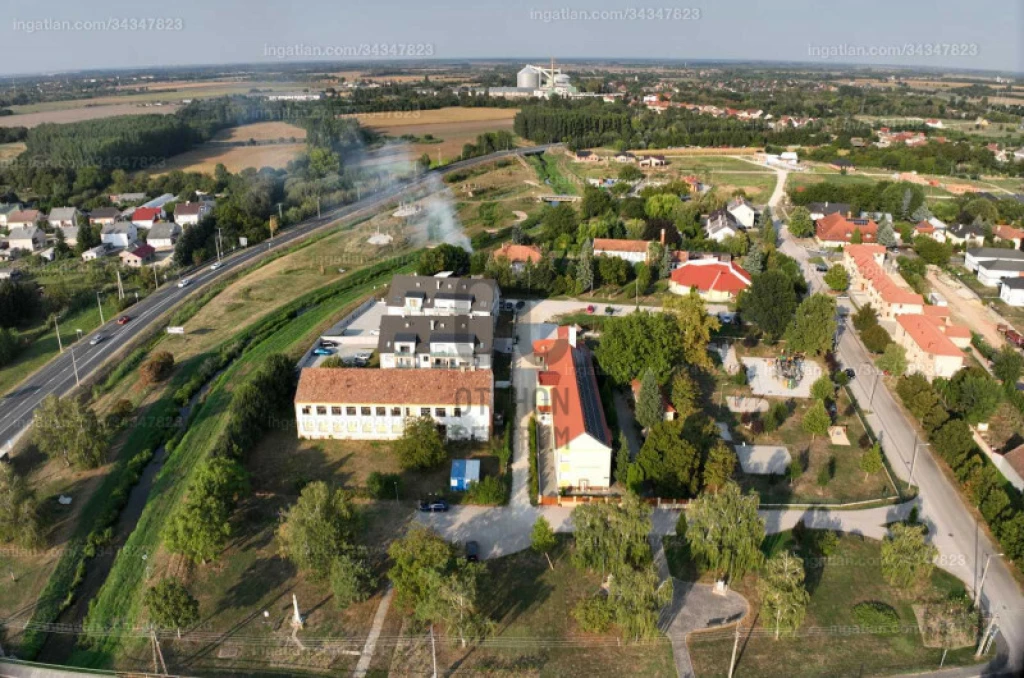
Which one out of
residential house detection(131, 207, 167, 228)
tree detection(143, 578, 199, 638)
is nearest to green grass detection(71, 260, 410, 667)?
tree detection(143, 578, 199, 638)

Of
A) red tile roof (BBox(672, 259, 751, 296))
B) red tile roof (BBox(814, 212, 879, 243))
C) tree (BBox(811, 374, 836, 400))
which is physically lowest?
tree (BBox(811, 374, 836, 400))

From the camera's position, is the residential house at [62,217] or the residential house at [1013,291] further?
the residential house at [62,217]

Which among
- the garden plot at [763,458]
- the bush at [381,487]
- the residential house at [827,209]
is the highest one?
the residential house at [827,209]

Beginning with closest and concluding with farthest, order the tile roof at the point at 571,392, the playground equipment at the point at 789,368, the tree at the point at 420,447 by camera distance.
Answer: the tile roof at the point at 571,392 < the tree at the point at 420,447 < the playground equipment at the point at 789,368

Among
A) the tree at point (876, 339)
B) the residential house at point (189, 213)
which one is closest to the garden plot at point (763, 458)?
the tree at point (876, 339)

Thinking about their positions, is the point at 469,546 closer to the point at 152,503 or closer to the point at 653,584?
the point at 653,584

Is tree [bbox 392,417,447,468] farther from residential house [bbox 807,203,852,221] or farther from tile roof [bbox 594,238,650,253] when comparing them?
residential house [bbox 807,203,852,221]

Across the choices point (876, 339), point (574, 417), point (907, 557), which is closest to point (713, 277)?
point (876, 339)

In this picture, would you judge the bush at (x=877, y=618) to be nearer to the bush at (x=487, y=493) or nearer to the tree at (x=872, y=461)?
the tree at (x=872, y=461)

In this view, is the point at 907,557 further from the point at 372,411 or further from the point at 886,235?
the point at 886,235
